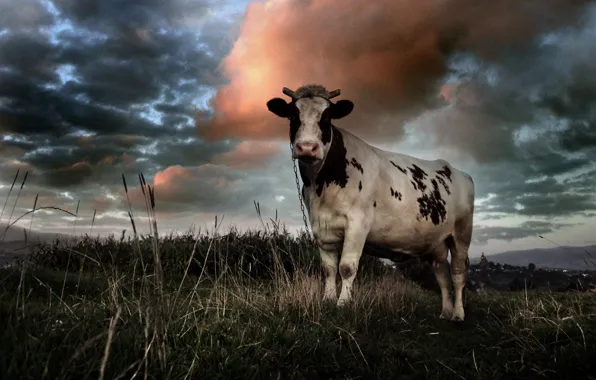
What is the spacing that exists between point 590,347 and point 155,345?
406 cm

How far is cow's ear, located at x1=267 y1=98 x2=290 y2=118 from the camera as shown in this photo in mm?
8242

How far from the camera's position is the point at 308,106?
7.77m

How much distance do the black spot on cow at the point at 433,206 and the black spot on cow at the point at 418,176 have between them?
0.59ft

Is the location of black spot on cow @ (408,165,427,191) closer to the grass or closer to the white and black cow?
the white and black cow

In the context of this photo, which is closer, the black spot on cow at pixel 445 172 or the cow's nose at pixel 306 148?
the cow's nose at pixel 306 148

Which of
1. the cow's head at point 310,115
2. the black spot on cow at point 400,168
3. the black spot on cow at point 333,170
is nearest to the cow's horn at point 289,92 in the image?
the cow's head at point 310,115

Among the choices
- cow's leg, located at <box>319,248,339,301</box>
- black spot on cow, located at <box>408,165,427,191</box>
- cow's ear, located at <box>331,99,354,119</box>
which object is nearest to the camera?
cow's leg, located at <box>319,248,339,301</box>

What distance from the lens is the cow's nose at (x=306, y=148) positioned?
714cm

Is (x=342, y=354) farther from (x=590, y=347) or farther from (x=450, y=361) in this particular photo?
(x=590, y=347)

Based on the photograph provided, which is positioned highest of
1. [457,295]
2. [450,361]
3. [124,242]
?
[124,242]

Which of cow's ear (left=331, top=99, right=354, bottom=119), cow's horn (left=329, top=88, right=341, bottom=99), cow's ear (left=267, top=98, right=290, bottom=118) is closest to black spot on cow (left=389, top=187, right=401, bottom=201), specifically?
cow's ear (left=331, top=99, right=354, bottom=119)

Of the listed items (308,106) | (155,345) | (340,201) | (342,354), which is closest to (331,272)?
(340,201)

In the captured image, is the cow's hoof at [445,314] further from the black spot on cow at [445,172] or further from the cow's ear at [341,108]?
the cow's ear at [341,108]

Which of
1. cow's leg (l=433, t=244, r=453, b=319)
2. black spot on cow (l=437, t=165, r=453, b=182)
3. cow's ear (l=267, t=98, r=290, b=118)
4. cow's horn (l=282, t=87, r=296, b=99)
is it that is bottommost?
cow's leg (l=433, t=244, r=453, b=319)
